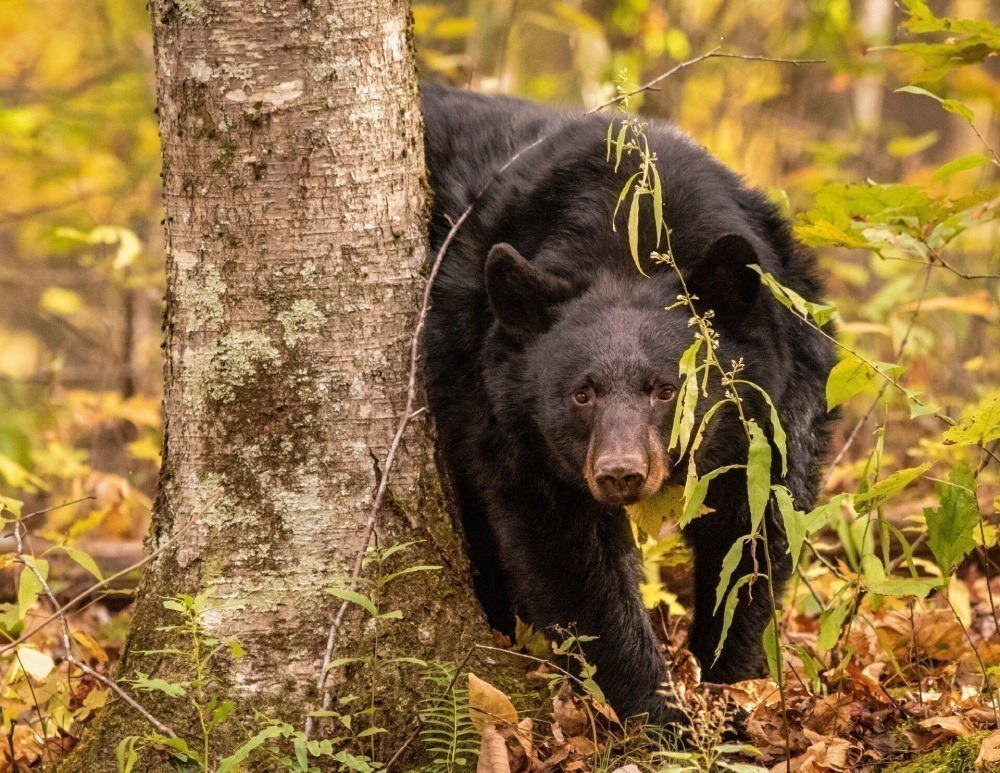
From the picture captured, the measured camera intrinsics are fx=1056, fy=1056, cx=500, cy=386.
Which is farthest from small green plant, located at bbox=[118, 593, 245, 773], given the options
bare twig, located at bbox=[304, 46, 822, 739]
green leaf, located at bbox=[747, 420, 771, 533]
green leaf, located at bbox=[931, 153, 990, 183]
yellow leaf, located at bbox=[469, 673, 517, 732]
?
green leaf, located at bbox=[931, 153, 990, 183]

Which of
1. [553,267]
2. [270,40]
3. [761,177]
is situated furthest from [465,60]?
[270,40]

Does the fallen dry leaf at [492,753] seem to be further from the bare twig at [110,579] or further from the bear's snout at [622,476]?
the bare twig at [110,579]

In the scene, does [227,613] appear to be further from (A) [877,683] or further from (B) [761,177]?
(B) [761,177]

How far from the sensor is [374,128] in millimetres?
3207

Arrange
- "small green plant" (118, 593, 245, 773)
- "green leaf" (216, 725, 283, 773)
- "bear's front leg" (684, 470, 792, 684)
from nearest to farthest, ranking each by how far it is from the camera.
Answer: "green leaf" (216, 725, 283, 773) → "small green plant" (118, 593, 245, 773) → "bear's front leg" (684, 470, 792, 684)

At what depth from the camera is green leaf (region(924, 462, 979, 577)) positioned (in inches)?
110

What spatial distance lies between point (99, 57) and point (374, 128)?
7.80 metres

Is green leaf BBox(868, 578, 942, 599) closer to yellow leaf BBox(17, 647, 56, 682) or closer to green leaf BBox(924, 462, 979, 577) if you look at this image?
green leaf BBox(924, 462, 979, 577)

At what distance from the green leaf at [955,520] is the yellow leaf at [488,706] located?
1.23 m

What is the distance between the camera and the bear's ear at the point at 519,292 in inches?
136

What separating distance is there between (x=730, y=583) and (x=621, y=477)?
97 centimetres

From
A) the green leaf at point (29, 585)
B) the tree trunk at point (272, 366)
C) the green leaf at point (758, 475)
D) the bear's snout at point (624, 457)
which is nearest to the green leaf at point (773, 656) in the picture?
the green leaf at point (758, 475)

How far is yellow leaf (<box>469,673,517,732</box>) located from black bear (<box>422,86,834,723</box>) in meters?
0.62

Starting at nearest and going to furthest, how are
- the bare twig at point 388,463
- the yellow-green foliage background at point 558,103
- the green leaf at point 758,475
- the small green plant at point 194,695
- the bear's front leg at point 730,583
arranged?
the green leaf at point 758,475, the small green plant at point 194,695, the bare twig at point 388,463, the bear's front leg at point 730,583, the yellow-green foliage background at point 558,103
